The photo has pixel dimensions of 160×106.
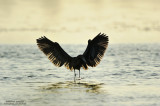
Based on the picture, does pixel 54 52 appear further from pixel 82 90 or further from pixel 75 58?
pixel 82 90

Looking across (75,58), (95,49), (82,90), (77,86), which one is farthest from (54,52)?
(82,90)

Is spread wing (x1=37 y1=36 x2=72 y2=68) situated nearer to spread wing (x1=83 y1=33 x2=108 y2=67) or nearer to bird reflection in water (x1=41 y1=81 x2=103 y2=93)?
spread wing (x1=83 y1=33 x2=108 y2=67)

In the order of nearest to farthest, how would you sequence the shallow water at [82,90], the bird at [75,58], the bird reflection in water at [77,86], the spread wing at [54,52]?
the shallow water at [82,90] → the bird reflection in water at [77,86] → the bird at [75,58] → the spread wing at [54,52]

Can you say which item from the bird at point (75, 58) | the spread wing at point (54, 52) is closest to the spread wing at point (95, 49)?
the bird at point (75, 58)

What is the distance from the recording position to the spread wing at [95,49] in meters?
16.8

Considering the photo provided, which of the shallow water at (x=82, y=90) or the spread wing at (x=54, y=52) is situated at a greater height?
the spread wing at (x=54, y=52)

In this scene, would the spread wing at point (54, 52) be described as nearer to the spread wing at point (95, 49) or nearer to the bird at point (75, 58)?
the bird at point (75, 58)

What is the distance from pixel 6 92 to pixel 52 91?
172 centimetres

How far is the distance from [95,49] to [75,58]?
3.61 feet

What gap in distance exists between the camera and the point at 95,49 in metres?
17.1

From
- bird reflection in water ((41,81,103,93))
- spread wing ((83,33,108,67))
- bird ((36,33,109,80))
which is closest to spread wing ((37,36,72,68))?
bird ((36,33,109,80))

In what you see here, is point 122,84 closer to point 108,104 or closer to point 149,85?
point 149,85

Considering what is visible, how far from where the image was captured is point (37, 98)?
492 inches

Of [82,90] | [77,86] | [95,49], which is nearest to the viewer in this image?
[82,90]
